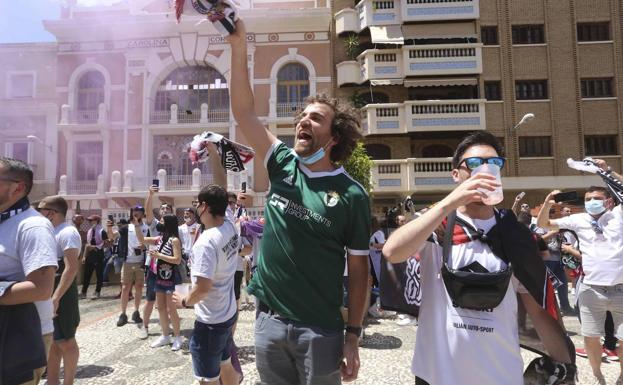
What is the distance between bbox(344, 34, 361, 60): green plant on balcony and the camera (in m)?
21.0

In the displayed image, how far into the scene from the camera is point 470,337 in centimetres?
159

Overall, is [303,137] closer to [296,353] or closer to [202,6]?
[202,6]

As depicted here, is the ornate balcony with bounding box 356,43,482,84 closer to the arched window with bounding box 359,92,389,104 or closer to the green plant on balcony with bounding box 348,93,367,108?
the green plant on balcony with bounding box 348,93,367,108

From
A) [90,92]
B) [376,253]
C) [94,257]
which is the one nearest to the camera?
[376,253]

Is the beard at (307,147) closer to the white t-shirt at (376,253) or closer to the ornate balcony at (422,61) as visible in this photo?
the white t-shirt at (376,253)

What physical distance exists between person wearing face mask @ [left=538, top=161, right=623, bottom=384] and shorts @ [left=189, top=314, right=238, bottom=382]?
120 inches

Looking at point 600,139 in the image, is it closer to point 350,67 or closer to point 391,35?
point 391,35

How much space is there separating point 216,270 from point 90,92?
76.2ft

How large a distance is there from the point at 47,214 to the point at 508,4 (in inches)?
907

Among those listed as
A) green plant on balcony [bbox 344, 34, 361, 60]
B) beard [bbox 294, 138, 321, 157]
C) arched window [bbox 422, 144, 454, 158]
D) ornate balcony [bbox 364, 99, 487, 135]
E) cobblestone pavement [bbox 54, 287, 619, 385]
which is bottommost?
cobblestone pavement [bbox 54, 287, 619, 385]

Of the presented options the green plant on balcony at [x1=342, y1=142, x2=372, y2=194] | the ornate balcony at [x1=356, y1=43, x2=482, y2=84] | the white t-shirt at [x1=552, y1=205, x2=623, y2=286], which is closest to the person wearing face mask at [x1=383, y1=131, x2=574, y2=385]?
the white t-shirt at [x1=552, y1=205, x2=623, y2=286]

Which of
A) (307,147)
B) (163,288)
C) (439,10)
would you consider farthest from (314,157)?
(439,10)

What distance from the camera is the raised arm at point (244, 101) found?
2113 millimetres

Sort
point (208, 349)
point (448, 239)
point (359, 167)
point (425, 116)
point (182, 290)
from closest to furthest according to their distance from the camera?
point (448, 239) → point (182, 290) → point (208, 349) → point (359, 167) → point (425, 116)
